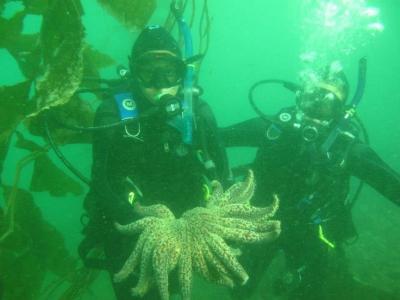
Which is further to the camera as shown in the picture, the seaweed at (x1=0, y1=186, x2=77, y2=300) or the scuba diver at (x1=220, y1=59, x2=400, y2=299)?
the scuba diver at (x1=220, y1=59, x2=400, y2=299)

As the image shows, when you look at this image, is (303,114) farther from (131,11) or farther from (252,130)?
(131,11)

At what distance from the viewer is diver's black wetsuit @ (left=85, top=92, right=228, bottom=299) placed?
393cm

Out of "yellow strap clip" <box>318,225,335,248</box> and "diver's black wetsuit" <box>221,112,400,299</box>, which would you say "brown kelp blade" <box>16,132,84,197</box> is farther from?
"yellow strap clip" <box>318,225,335,248</box>

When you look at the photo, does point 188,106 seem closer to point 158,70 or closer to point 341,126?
point 158,70

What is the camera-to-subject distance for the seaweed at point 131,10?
502 cm

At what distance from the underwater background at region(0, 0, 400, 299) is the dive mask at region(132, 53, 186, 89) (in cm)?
78

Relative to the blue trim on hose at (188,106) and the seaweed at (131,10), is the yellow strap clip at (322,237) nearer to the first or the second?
the blue trim on hose at (188,106)

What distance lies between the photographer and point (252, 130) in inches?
225

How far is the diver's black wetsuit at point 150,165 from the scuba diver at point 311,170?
142cm

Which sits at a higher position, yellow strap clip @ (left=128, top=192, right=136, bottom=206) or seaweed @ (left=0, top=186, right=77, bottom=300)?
yellow strap clip @ (left=128, top=192, right=136, bottom=206)

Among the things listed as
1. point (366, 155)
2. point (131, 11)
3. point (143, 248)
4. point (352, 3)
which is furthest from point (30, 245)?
point (352, 3)

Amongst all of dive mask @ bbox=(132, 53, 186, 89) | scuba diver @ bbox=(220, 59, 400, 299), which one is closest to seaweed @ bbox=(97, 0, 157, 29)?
dive mask @ bbox=(132, 53, 186, 89)

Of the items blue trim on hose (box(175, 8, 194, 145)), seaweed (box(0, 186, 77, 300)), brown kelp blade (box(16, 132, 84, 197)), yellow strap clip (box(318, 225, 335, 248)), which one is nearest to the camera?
blue trim on hose (box(175, 8, 194, 145))

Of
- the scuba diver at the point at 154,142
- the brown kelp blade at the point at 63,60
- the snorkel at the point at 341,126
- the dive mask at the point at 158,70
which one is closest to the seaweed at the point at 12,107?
the brown kelp blade at the point at 63,60
